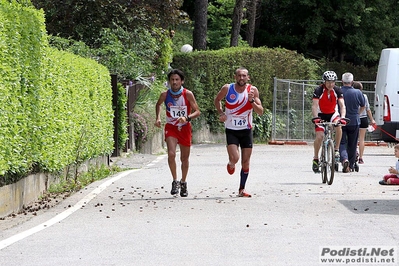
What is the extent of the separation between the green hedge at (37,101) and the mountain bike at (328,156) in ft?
12.8

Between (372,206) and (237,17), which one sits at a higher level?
(237,17)

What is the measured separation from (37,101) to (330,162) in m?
5.45

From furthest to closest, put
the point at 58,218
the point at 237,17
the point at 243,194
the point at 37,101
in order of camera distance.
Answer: the point at 237,17 < the point at 243,194 < the point at 37,101 < the point at 58,218

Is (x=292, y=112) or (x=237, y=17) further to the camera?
(x=237, y=17)

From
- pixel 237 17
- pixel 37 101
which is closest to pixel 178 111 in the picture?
pixel 37 101

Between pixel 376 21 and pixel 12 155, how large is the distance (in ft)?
121

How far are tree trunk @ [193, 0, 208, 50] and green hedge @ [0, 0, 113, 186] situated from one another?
69.8 ft

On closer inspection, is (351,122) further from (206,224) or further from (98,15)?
(98,15)

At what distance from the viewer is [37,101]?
13.6 meters

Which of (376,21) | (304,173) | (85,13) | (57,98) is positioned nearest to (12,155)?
(57,98)

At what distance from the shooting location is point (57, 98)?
592 inches

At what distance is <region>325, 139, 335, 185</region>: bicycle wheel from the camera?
54.7 feet

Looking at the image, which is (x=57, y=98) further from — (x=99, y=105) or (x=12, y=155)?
(x=99, y=105)

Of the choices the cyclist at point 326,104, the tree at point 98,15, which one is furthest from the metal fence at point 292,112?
the cyclist at point 326,104
